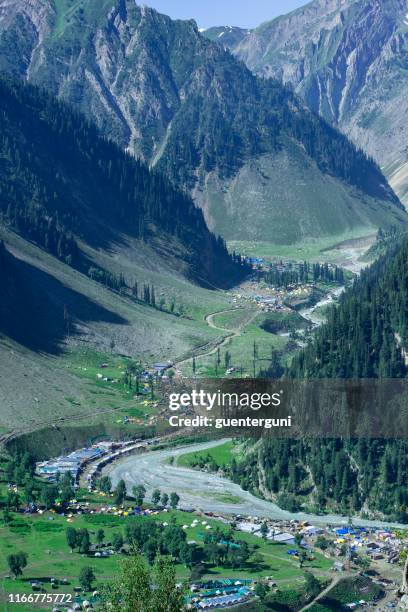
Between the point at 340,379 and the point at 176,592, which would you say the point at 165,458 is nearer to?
the point at 340,379

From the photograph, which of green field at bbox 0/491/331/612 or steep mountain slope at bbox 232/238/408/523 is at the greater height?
steep mountain slope at bbox 232/238/408/523

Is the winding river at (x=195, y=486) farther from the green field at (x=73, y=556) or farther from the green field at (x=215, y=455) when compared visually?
the green field at (x=73, y=556)

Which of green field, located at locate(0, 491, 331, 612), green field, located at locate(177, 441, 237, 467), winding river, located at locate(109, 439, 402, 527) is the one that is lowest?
green field, located at locate(0, 491, 331, 612)

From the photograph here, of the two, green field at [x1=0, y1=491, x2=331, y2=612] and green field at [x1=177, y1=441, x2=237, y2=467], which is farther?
green field at [x1=177, y1=441, x2=237, y2=467]

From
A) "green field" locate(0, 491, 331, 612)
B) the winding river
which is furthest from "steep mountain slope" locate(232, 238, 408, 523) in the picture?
"green field" locate(0, 491, 331, 612)

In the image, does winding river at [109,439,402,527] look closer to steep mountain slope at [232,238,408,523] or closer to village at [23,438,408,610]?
village at [23,438,408,610]

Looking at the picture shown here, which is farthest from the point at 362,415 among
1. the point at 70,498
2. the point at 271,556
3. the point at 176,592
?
the point at 176,592

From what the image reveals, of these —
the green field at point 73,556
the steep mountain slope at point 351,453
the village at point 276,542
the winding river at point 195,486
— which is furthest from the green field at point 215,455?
the green field at point 73,556

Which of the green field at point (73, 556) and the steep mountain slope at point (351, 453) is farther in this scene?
the steep mountain slope at point (351, 453)

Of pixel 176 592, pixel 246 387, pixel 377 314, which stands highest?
pixel 377 314
